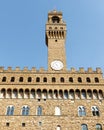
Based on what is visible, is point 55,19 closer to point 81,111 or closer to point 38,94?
point 38,94

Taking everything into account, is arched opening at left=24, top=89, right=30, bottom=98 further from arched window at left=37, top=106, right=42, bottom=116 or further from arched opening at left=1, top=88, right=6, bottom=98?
arched opening at left=1, top=88, right=6, bottom=98

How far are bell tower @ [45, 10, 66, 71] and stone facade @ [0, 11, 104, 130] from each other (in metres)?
0.23

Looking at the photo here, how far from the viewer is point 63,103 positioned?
87.0 ft

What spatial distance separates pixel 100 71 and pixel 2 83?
1181 centimetres

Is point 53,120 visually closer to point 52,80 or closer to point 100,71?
point 52,80

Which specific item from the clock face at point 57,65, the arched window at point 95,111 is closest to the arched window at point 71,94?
the arched window at point 95,111

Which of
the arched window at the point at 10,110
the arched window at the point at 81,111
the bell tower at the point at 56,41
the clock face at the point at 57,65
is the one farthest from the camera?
the bell tower at the point at 56,41

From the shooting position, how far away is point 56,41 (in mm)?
33031

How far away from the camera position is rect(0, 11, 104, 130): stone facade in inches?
989

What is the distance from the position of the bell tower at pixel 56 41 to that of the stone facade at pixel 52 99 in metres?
0.23

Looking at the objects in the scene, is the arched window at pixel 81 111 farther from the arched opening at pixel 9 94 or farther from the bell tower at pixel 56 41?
the arched opening at pixel 9 94

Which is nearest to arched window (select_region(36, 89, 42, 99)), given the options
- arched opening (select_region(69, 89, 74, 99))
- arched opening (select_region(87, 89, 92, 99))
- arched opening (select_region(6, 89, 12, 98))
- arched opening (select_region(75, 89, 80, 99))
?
arched opening (select_region(6, 89, 12, 98))

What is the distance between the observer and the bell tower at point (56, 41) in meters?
30.1

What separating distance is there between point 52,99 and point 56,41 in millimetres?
9529
